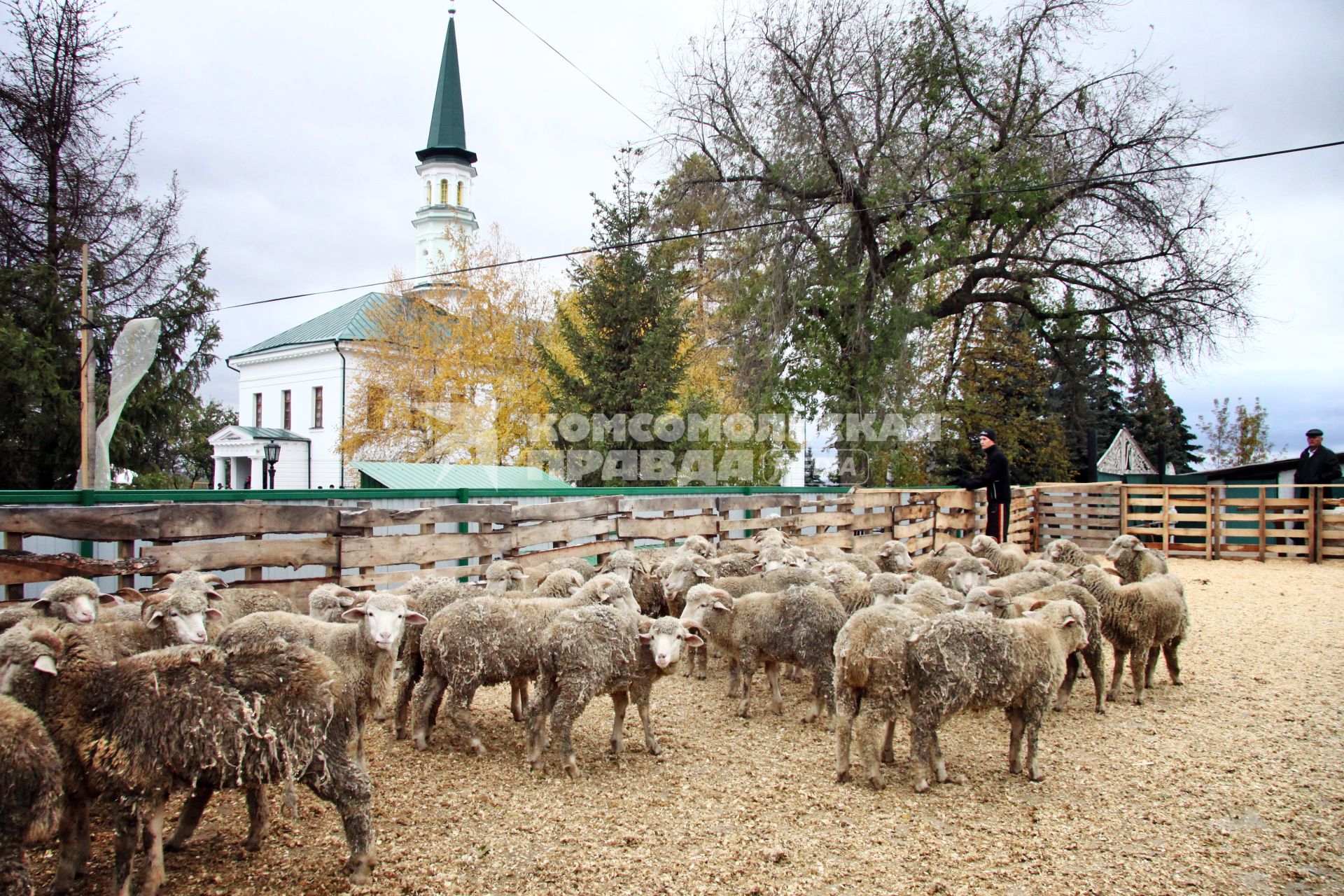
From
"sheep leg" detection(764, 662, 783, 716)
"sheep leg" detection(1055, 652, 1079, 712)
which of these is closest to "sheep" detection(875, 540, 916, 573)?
"sheep leg" detection(1055, 652, 1079, 712)

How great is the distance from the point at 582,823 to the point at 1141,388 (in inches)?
808

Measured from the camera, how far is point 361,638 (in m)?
4.55

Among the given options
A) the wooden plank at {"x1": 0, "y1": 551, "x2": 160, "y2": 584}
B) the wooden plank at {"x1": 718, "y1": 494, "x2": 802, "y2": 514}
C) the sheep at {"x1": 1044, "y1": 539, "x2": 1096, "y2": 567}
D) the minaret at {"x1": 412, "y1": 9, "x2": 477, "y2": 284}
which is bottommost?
the sheep at {"x1": 1044, "y1": 539, "x2": 1096, "y2": 567}

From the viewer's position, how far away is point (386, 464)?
1560 cm

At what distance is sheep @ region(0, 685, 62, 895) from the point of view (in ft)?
8.74

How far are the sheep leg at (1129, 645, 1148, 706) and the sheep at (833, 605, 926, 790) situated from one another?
3052 millimetres

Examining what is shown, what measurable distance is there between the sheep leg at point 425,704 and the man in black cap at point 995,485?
1052cm

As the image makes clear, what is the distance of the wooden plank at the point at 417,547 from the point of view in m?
7.05

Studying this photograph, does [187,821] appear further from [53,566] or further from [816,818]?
[816,818]

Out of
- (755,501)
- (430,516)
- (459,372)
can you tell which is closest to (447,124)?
(459,372)

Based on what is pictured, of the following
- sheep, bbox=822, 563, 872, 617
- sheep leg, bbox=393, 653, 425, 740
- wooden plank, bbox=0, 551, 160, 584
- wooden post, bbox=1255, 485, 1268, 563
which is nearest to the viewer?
wooden plank, bbox=0, 551, 160, 584

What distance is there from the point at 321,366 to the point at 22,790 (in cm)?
5144

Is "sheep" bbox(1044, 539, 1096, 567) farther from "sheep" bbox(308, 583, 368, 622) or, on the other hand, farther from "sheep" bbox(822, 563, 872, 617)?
"sheep" bbox(308, 583, 368, 622)


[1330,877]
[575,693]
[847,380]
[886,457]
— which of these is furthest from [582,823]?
[886,457]
